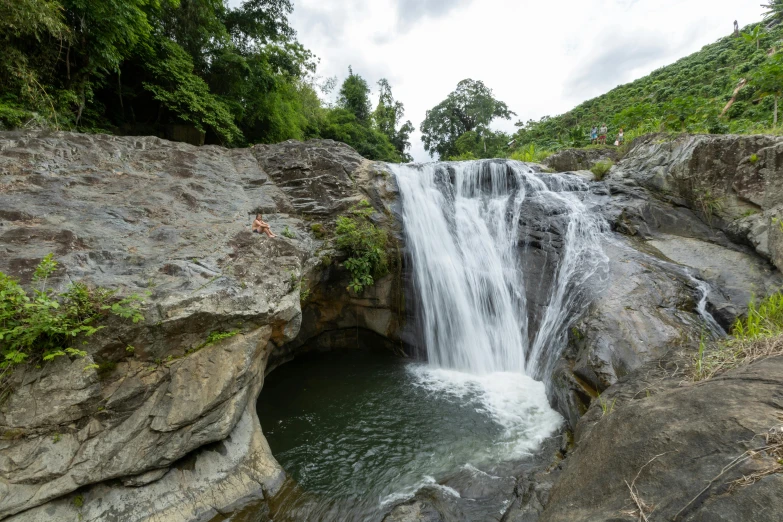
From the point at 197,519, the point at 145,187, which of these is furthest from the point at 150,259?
the point at 197,519

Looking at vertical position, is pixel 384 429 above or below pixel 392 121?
below

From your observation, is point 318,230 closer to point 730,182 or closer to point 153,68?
point 153,68

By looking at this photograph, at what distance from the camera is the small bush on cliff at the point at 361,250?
8148 millimetres

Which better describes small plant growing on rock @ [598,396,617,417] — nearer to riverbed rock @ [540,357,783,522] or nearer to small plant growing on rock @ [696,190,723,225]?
riverbed rock @ [540,357,783,522]

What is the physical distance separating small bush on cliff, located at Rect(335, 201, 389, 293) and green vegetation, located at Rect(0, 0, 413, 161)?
677 cm

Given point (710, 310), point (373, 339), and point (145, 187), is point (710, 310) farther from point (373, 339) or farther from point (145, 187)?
point (145, 187)

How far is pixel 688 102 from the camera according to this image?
11.9 metres

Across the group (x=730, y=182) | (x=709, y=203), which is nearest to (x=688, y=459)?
(x=709, y=203)

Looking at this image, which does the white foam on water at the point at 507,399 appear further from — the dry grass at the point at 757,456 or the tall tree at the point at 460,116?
the tall tree at the point at 460,116

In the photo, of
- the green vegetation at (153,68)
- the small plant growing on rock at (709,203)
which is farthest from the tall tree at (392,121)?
the small plant growing on rock at (709,203)

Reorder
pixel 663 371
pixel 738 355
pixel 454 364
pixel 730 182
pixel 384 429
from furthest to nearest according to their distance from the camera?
pixel 454 364 < pixel 730 182 < pixel 384 429 < pixel 663 371 < pixel 738 355

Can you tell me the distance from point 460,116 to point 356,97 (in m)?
9.84

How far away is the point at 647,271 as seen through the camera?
6664 millimetres

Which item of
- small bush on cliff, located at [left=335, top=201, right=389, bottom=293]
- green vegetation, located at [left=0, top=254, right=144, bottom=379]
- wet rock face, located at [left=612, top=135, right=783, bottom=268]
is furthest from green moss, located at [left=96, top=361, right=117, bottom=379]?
wet rock face, located at [left=612, top=135, right=783, bottom=268]
